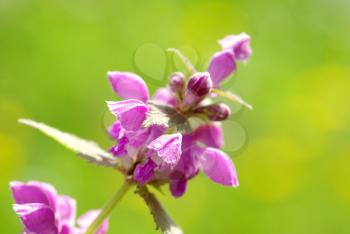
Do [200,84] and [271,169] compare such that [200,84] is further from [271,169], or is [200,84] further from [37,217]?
[271,169]

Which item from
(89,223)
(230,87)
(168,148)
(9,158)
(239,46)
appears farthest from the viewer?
(230,87)

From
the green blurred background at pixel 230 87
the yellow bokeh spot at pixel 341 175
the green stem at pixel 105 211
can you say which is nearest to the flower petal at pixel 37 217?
the green stem at pixel 105 211

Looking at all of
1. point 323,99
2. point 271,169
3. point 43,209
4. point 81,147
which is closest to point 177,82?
point 81,147

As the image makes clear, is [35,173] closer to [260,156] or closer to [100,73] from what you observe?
[100,73]

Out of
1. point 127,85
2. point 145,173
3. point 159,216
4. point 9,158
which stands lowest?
point 159,216

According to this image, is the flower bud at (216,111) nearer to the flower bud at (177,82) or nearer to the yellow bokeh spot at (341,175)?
the flower bud at (177,82)

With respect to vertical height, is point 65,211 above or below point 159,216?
above
